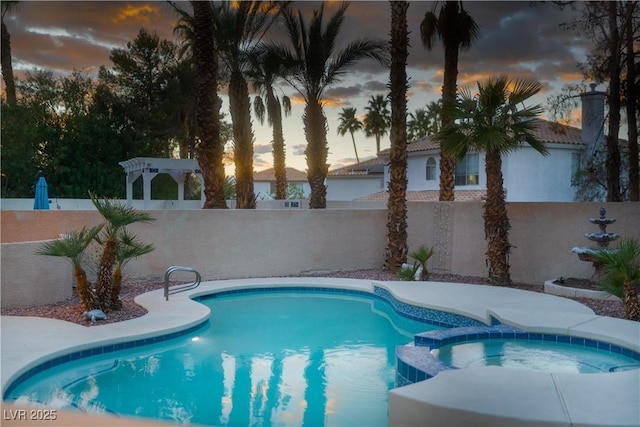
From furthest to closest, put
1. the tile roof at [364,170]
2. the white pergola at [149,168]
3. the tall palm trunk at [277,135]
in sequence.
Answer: the tile roof at [364,170] < the tall palm trunk at [277,135] < the white pergola at [149,168]

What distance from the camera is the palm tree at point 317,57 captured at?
16586mm

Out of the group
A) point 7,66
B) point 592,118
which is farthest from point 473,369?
point 7,66

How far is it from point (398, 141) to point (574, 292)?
5637mm

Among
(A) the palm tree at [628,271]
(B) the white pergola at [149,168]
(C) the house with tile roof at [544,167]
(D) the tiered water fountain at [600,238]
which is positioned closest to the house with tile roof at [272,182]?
(C) the house with tile roof at [544,167]

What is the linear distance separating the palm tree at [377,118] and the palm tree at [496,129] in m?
46.1

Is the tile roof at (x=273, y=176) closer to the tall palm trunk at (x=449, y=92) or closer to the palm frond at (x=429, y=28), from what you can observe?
the palm frond at (x=429, y=28)

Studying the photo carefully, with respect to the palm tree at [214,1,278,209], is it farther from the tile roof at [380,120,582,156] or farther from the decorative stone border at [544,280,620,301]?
the decorative stone border at [544,280,620,301]

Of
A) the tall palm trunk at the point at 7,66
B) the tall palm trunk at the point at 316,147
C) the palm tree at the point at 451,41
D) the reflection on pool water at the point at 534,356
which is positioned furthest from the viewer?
the tall palm trunk at the point at 7,66

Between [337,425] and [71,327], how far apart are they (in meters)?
4.97

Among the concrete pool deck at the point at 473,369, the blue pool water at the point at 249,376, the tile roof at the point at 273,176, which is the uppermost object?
the tile roof at the point at 273,176

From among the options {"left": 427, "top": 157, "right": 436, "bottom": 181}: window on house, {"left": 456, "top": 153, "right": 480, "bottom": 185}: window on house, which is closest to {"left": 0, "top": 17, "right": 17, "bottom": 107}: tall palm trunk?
{"left": 427, "top": 157, "right": 436, "bottom": 181}: window on house

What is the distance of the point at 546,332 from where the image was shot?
26.8 feet

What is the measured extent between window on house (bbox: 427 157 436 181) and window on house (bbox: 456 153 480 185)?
1568 millimetres

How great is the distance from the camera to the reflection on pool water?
23.2 feet
